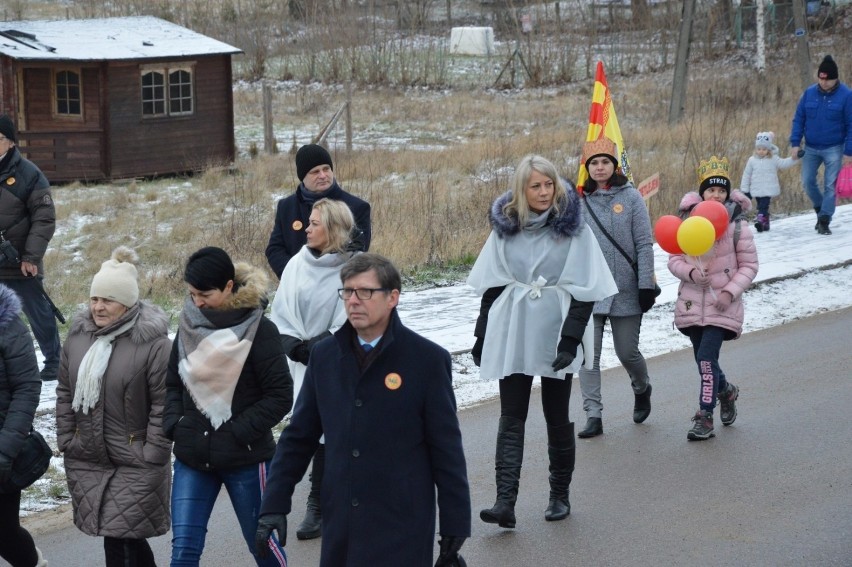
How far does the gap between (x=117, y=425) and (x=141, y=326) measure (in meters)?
0.42

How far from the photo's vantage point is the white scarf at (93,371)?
4.88m

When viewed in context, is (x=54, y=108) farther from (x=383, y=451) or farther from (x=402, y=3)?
(x=402, y=3)

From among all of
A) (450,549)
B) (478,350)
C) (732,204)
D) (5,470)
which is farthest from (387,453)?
(732,204)

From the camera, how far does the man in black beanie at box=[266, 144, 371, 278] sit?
668 centimetres

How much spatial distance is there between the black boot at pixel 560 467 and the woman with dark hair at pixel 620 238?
3.93 feet

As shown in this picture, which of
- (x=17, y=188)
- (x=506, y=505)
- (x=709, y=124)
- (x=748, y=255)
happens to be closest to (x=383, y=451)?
(x=506, y=505)

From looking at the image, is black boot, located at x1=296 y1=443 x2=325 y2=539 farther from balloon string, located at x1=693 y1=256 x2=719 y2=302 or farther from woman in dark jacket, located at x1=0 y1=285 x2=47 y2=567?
balloon string, located at x1=693 y1=256 x2=719 y2=302

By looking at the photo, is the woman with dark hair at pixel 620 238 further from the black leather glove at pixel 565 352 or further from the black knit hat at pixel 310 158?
the black knit hat at pixel 310 158

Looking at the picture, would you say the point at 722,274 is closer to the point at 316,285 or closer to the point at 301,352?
the point at 316,285

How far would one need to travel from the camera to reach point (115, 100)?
2539 cm

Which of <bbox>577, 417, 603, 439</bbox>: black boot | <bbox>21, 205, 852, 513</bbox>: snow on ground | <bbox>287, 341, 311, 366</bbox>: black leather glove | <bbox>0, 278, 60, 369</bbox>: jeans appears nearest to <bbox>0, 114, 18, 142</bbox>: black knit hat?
<bbox>0, 278, 60, 369</bbox>: jeans

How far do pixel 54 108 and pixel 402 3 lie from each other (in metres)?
29.5

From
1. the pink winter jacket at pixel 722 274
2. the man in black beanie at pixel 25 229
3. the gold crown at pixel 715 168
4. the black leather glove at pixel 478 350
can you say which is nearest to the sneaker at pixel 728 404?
the pink winter jacket at pixel 722 274

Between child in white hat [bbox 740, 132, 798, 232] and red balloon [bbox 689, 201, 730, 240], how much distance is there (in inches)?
306
